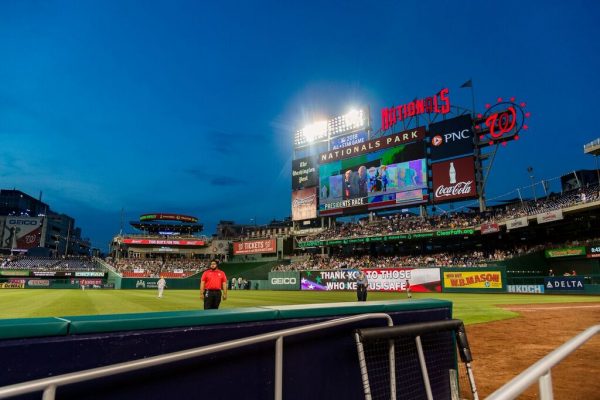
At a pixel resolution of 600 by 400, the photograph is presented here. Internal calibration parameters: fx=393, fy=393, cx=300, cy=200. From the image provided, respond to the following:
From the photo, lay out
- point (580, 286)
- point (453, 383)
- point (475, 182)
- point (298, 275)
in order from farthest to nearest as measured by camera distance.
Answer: point (298, 275) → point (475, 182) → point (580, 286) → point (453, 383)

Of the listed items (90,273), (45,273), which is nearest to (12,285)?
(45,273)

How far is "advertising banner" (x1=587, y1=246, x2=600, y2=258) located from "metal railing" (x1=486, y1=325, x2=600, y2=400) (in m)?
38.4

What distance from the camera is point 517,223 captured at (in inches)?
1494

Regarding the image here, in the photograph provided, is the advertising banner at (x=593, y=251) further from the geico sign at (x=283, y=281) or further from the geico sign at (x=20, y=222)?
the geico sign at (x=20, y=222)

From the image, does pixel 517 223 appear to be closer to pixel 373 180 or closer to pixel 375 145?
pixel 373 180

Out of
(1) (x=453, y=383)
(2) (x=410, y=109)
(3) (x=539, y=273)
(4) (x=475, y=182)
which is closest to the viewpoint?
(1) (x=453, y=383)

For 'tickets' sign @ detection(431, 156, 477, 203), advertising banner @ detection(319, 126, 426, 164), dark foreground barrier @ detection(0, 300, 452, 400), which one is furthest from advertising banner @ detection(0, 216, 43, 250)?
dark foreground barrier @ detection(0, 300, 452, 400)

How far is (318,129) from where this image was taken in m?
64.0

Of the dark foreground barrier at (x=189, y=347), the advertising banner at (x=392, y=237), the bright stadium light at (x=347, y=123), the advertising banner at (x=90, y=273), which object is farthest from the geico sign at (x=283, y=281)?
the dark foreground barrier at (x=189, y=347)

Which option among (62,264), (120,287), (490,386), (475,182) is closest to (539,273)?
(475,182)

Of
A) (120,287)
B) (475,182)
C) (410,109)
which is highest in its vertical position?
(410,109)

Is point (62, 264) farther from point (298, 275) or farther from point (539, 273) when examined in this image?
point (539, 273)

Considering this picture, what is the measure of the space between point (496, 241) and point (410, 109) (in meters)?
19.5

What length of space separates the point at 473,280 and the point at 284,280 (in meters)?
23.5
